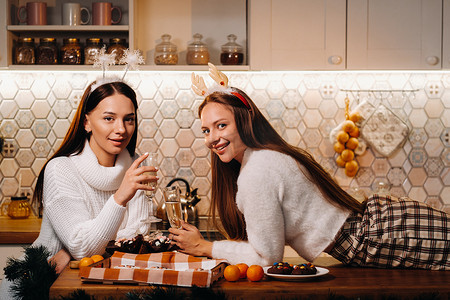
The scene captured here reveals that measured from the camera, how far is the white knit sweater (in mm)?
1671

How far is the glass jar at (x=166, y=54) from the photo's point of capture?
2.85 m

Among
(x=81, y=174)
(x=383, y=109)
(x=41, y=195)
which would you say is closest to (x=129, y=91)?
(x=81, y=174)

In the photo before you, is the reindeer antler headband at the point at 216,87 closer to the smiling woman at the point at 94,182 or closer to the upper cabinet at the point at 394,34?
the smiling woman at the point at 94,182

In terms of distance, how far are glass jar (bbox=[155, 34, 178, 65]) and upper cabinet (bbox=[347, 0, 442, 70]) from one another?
3.03ft

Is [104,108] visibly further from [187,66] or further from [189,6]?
[189,6]

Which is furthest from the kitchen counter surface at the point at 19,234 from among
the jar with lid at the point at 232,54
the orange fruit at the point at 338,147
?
the orange fruit at the point at 338,147

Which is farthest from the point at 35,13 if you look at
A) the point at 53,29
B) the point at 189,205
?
the point at 189,205

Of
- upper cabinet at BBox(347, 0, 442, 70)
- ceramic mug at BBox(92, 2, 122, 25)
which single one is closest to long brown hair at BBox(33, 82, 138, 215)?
ceramic mug at BBox(92, 2, 122, 25)

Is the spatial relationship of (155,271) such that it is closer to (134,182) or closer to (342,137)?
(134,182)

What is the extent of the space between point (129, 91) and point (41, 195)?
1.65 ft

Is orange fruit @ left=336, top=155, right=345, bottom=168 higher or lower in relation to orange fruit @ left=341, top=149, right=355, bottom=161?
lower

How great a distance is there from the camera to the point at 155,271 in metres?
1.31

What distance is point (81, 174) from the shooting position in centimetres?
184

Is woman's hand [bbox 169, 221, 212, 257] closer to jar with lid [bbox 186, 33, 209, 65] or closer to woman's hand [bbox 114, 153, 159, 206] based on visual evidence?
woman's hand [bbox 114, 153, 159, 206]
